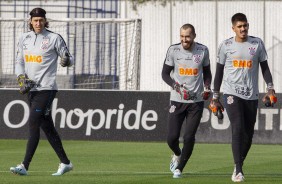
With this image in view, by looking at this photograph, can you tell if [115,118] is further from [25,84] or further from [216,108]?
[216,108]

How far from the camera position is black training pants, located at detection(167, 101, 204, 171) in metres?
14.3

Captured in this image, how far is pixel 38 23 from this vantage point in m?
14.3

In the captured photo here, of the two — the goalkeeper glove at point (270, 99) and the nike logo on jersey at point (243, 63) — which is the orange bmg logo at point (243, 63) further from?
the goalkeeper glove at point (270, 99)

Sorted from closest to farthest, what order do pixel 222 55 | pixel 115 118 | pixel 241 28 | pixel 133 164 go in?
pixel 241 28
pixel 222 55
pixel 133 164
pixel 115 118

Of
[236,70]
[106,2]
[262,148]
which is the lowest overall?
[262,148]

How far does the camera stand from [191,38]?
1424 centimetres

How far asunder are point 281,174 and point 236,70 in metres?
1.94

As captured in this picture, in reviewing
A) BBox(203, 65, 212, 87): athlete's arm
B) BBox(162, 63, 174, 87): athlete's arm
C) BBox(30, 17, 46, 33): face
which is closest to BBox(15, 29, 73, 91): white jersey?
BBox(30, 17, 46, 33): face

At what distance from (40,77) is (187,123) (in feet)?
6.72

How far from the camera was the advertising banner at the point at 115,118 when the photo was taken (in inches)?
927

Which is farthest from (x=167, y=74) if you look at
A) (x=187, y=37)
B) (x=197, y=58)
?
(x=187, y=37)

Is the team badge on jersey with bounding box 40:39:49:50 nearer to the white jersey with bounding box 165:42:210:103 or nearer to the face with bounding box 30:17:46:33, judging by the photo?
the face with bounding box 30:17:46:33

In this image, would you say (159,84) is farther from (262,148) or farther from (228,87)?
(228,87)

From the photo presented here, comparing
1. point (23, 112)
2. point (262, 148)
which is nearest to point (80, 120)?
point (23, 112)
